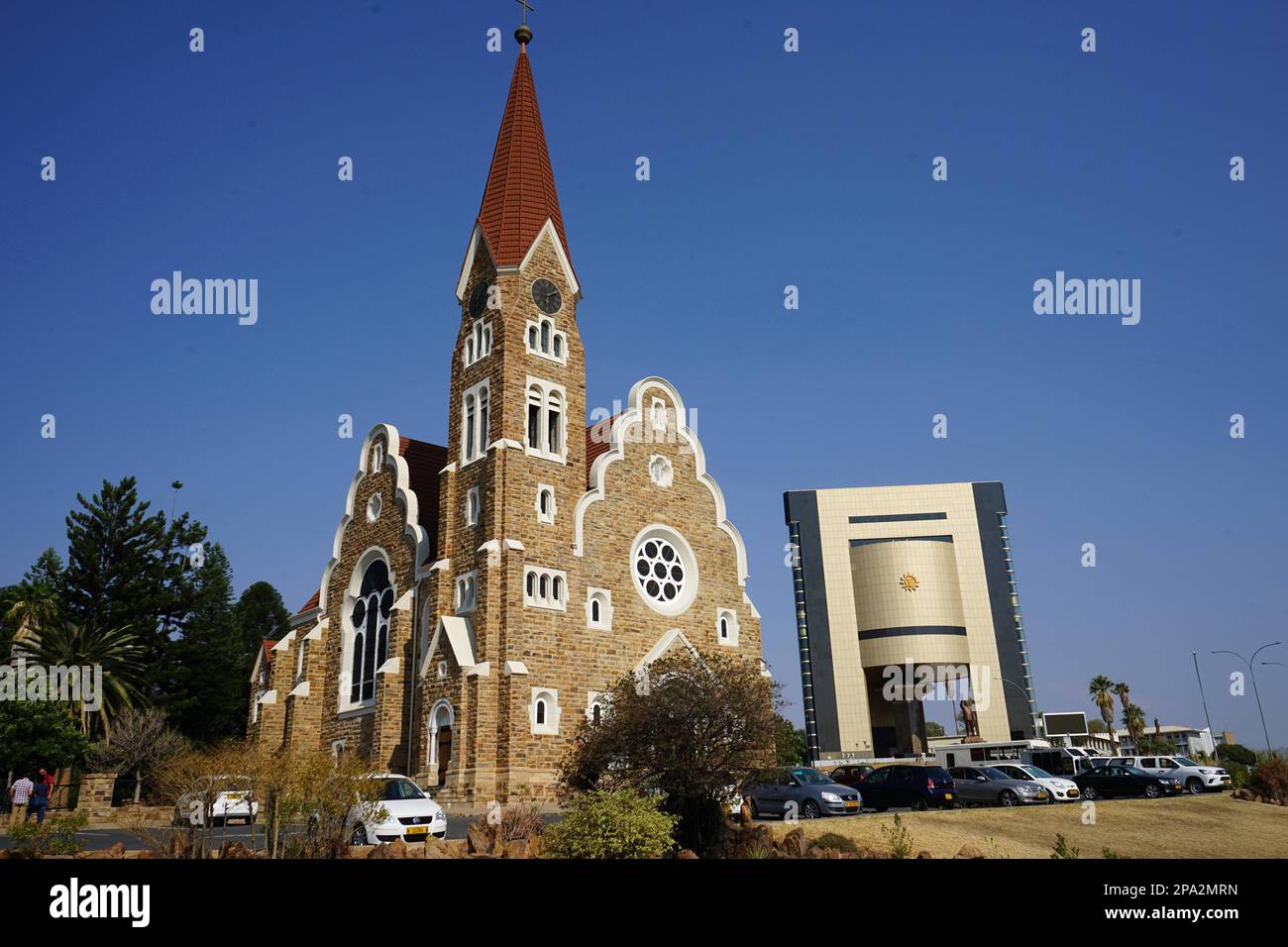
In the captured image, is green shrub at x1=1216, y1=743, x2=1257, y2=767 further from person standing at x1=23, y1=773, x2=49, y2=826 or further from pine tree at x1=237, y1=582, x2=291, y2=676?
person standing at x1=23, y1=773, x2=49, y2=826

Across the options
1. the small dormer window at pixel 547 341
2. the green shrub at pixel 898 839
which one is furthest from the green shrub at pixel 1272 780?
the small dormer window at pixel 547 341

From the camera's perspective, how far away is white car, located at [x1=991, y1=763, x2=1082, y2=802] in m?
25.5

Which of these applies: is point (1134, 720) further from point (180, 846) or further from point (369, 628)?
point (180, 846)

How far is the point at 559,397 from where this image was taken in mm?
34438

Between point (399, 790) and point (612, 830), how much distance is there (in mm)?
8050

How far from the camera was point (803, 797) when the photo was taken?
22766mm

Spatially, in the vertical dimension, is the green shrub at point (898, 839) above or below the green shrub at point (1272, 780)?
above

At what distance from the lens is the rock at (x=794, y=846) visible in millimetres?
15506

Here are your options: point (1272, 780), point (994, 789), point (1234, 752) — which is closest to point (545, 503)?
point (994, 789)

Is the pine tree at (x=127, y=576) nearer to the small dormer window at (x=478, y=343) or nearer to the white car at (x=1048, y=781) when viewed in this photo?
the small dormer window at (x=478, y=343)

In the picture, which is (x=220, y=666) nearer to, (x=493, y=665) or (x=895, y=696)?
(x=493, y=665)

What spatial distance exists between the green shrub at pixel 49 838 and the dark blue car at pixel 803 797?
45.1ft
